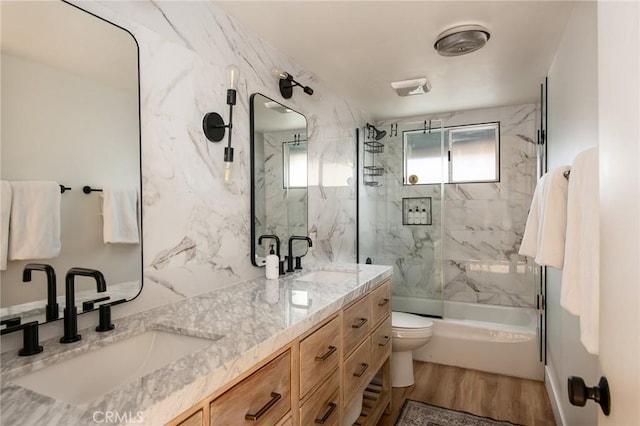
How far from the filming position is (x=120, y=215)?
131 centimetres

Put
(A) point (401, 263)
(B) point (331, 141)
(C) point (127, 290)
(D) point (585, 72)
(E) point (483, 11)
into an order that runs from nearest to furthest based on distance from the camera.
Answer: (C) point (127, 290) → (D) point (585, 72) → (E) point (483, 11) → (B) point (331, 141) → (A) point (401, 263)

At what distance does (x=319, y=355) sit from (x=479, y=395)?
1.93 m

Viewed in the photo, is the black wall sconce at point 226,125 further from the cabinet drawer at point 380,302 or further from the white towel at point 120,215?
the cabinet drawer at point 380,302

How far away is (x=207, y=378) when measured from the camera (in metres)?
0.86

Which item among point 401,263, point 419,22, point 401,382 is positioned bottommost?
point 401,382

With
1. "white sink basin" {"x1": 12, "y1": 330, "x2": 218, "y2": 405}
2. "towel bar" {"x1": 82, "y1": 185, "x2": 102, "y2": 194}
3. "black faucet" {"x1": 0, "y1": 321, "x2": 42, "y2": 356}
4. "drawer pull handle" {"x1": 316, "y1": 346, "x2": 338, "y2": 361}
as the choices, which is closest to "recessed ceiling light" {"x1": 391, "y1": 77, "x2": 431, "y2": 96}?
"drawer pull handle" {"x1": 316, "y1": 346, "x2": 338, "y2": 361}

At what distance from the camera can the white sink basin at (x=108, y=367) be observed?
96cm

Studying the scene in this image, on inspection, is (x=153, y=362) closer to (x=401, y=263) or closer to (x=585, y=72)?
(x=585, y=72)

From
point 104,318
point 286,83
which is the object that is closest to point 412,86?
point 286,83

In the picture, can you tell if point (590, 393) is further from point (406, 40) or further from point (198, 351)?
point (406, 40)

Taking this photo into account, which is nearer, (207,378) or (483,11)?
(207,378)

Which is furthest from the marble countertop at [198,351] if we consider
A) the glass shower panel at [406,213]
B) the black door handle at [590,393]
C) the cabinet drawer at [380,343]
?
the glass shower panel at [406,213]

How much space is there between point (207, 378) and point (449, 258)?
359 cm

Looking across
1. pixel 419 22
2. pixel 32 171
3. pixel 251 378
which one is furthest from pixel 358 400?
pixel 419 22
